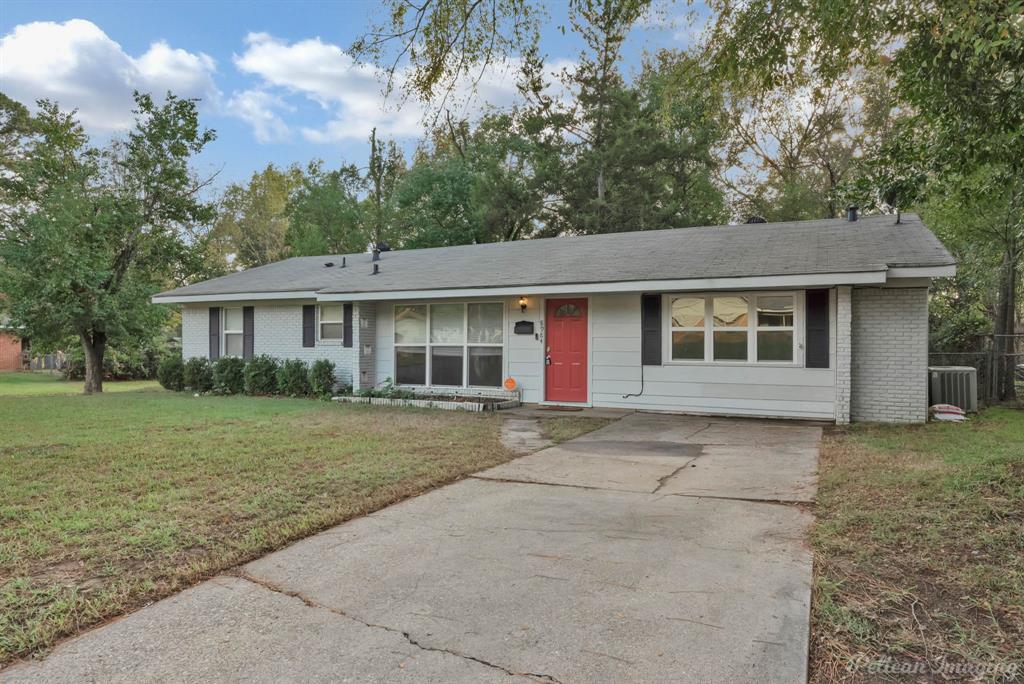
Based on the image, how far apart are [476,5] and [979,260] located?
1415cm

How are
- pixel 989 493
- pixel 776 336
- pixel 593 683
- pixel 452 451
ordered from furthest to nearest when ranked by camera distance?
pixel 776 336 → pixel 452 451 → pixel 989 493 → pixel 593 683

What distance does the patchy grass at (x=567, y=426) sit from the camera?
816 cm

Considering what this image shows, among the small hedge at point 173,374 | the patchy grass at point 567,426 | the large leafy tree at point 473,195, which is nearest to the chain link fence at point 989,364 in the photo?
the patchy grass at point 567,426

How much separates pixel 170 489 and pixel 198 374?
11194 mm

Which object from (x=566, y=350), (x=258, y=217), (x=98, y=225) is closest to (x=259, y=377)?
(x=98, y=225)

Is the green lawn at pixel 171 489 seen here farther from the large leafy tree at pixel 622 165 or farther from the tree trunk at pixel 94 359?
the large leafy tree at pixel 622 165

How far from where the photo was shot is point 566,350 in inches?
453

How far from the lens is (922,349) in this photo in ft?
29.5

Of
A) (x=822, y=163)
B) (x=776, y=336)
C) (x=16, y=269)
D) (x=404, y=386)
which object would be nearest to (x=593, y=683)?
(x=776, y=336)

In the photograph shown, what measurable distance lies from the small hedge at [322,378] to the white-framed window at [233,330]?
3.25 m

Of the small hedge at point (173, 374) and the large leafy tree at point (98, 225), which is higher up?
the large leafy tree at point (98, 225)

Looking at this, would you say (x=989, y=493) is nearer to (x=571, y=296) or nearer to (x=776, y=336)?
(x=776, y=336)

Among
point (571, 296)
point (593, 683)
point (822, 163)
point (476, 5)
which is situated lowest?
point (593, 683)

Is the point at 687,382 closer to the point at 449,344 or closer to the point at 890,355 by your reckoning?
the point at 890,355
